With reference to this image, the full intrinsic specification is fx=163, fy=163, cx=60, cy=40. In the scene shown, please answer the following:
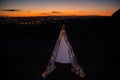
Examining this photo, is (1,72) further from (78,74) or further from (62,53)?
(78,74)

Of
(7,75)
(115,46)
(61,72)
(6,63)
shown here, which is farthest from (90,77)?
(115,46)

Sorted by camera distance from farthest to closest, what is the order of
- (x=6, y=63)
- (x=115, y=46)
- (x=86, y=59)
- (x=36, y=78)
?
1. (x=115, y=46)
2. (x=86, y=59)
3. (x=6, y=63)
4. (x=36, y=78)

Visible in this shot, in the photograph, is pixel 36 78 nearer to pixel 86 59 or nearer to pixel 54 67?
pixel 54 67

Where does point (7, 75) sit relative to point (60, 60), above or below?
below

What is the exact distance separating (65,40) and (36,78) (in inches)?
109

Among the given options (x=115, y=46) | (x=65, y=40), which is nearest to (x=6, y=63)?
(x=65, y=40)

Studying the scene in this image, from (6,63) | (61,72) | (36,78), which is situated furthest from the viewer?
(6,63)

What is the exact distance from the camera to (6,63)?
37.9ft

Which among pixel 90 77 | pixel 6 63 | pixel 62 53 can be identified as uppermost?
pixel 62 53

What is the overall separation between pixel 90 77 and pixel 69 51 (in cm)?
193

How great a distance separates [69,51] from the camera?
9742mm

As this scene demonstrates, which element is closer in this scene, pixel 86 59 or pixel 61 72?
pixel 61 72

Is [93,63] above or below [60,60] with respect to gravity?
below

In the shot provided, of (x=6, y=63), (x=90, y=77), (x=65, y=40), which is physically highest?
(x=65, y=40)
